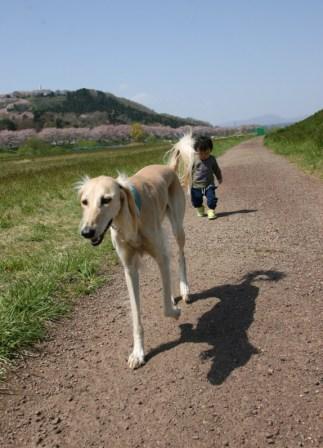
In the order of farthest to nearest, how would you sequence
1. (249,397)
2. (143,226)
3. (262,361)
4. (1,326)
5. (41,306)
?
(41,306) → (1,326) → (143,226) → (262,361) → (249,397)

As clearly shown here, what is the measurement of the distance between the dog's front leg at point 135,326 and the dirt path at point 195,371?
0.09m

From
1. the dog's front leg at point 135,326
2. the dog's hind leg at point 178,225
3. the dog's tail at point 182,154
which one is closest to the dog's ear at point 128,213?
the dog's front leg at point 135,326

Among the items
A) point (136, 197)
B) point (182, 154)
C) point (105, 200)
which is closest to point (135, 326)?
point (136, 197)

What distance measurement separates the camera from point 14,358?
3736mm

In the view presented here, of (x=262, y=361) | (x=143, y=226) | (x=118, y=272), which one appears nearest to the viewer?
(x=262, y=361)

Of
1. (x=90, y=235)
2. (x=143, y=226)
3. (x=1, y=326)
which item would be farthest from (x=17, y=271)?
(x=90, y=235)

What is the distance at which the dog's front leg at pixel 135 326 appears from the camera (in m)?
3.51

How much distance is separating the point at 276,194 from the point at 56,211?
228 inches

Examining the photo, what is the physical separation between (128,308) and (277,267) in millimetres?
2020

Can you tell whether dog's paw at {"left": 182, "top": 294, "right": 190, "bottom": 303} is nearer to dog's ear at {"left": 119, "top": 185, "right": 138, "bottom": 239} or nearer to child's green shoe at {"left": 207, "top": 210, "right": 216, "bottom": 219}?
dog's ear at {"left": 119, "top": 185, "right": 138, "bottom": 239}

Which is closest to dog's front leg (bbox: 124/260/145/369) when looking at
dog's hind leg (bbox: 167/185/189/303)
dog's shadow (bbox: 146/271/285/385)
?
dog's shadow (bbox: 146/271/285/385)

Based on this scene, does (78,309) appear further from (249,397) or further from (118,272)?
(249,397)

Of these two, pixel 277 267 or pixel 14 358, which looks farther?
pixel 277 267

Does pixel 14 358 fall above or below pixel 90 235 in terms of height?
below
